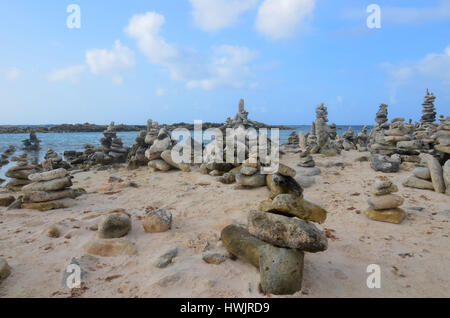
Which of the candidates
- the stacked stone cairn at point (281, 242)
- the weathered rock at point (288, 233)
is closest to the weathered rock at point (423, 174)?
the stacked stone cairn at point (281, 242)

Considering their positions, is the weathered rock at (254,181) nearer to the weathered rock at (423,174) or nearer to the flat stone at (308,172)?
the flat stone at (308,172)

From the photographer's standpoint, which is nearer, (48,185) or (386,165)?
(48,185)

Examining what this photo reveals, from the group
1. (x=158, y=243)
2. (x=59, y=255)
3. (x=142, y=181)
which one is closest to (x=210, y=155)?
(x=142, y=181)

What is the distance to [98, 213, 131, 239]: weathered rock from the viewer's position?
462 cm

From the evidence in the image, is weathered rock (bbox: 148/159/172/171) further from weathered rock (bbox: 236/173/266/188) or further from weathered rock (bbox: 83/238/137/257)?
weathered rock (bbox: 83/238/137/257)

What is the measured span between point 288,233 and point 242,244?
2.88 ft

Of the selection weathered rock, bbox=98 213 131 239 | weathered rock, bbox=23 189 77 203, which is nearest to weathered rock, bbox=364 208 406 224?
weathered rock, bbox=98 213 131 239

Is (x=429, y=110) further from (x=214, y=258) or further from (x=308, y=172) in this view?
(x=214, y=258)

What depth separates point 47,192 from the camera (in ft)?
22.6

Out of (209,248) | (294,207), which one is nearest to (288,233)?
(294,207)

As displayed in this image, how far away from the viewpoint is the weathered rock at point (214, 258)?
146 inches

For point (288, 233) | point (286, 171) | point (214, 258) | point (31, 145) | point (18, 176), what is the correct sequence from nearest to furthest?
point (288, 233), point (214, 258), point (286, 171), point (18, 176), point (31, 145)

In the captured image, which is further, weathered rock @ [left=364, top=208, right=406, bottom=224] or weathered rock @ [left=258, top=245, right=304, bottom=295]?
weathered rock @ [left=364, top=208, right=406, bottom=224]
